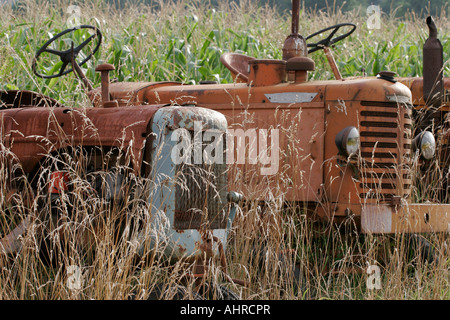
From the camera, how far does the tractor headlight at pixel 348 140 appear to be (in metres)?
4.44

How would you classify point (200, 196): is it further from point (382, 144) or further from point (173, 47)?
point (173, 47)

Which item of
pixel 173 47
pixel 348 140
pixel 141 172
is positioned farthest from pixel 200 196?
pixel 173 47

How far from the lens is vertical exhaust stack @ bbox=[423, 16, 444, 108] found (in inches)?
213

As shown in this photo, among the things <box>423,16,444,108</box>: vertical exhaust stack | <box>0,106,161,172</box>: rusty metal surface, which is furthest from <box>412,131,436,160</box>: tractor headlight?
<box>0,106,161,172</box>: rusty metal surface

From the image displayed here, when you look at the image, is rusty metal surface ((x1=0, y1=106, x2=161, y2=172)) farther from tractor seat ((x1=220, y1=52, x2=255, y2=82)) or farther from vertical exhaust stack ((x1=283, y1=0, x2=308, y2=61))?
vertical exhaust stack ((x1=283, y1=0, x2=308, y2=61))

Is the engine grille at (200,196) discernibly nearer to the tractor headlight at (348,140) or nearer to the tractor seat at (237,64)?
the tractor headlight at (348,140)

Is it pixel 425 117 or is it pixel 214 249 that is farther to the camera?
pixel 425 117

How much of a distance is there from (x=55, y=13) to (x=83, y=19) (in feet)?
1.42

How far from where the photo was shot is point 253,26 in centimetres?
1127

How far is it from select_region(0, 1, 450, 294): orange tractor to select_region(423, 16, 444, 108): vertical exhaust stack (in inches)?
1.4

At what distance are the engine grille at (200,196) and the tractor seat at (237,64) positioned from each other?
212cm

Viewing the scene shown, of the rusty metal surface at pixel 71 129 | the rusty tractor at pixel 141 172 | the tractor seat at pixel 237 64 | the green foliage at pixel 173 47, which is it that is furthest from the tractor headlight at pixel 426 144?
the green foliage at pixel 173 47
